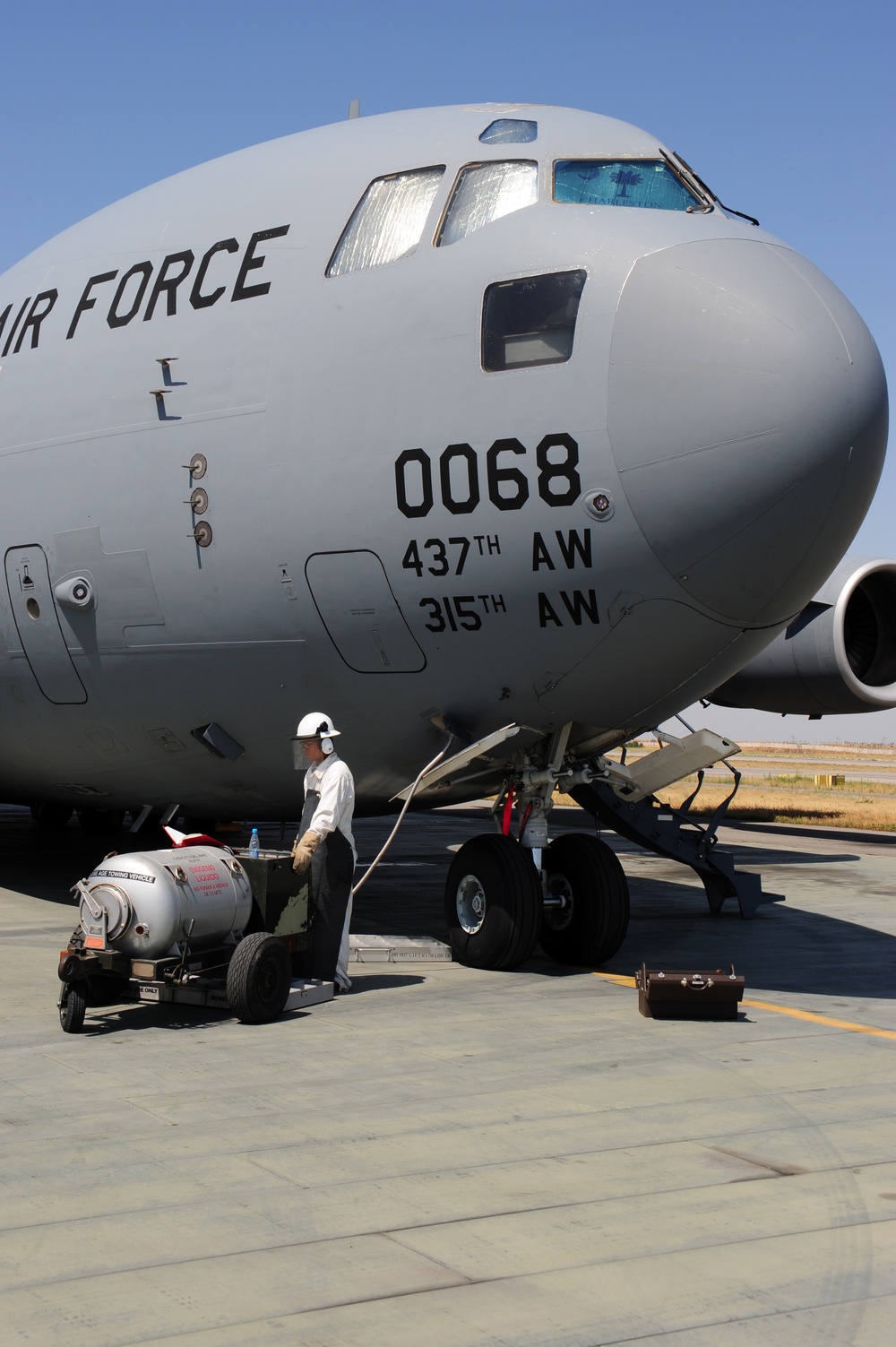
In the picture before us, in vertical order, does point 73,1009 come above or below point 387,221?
below

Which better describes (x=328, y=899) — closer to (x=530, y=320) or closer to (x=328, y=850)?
(x=328, y=850)

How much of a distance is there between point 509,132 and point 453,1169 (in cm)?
748

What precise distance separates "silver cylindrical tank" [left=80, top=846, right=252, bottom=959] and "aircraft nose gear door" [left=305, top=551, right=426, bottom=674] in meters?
2.03

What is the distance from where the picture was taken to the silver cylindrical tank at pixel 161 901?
323 inches

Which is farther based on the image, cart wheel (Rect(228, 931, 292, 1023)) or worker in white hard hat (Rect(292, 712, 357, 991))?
worker in white hard hat (Rect(292, 712, 357, 991))

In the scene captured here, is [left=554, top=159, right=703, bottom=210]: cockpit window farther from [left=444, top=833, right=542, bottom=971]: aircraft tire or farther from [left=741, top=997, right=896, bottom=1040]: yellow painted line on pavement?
[left=741, top=997, right=896, bottom=1040]: yellow painted line on pavement

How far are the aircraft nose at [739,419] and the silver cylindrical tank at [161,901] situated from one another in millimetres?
3545

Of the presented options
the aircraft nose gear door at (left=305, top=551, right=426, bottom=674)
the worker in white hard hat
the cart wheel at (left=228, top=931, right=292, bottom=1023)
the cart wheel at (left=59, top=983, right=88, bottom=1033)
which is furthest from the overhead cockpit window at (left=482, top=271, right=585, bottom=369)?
the cart wheel at (left=59, top=983, right=88, bottom=1033)

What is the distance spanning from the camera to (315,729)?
374 inches

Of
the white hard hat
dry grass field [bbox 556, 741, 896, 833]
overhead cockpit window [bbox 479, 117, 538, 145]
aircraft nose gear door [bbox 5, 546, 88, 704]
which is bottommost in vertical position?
dry grass field [bbox 556, 741, 896, 833]

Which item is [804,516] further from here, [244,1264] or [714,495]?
[244,1264]

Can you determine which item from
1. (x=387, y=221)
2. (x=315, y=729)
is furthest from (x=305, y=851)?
(x=387, y=221)

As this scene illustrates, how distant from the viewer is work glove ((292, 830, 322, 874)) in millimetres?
9000

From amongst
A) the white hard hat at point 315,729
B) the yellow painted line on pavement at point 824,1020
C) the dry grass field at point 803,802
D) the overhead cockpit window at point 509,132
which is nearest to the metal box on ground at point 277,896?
the white hard hat at point 315,729
